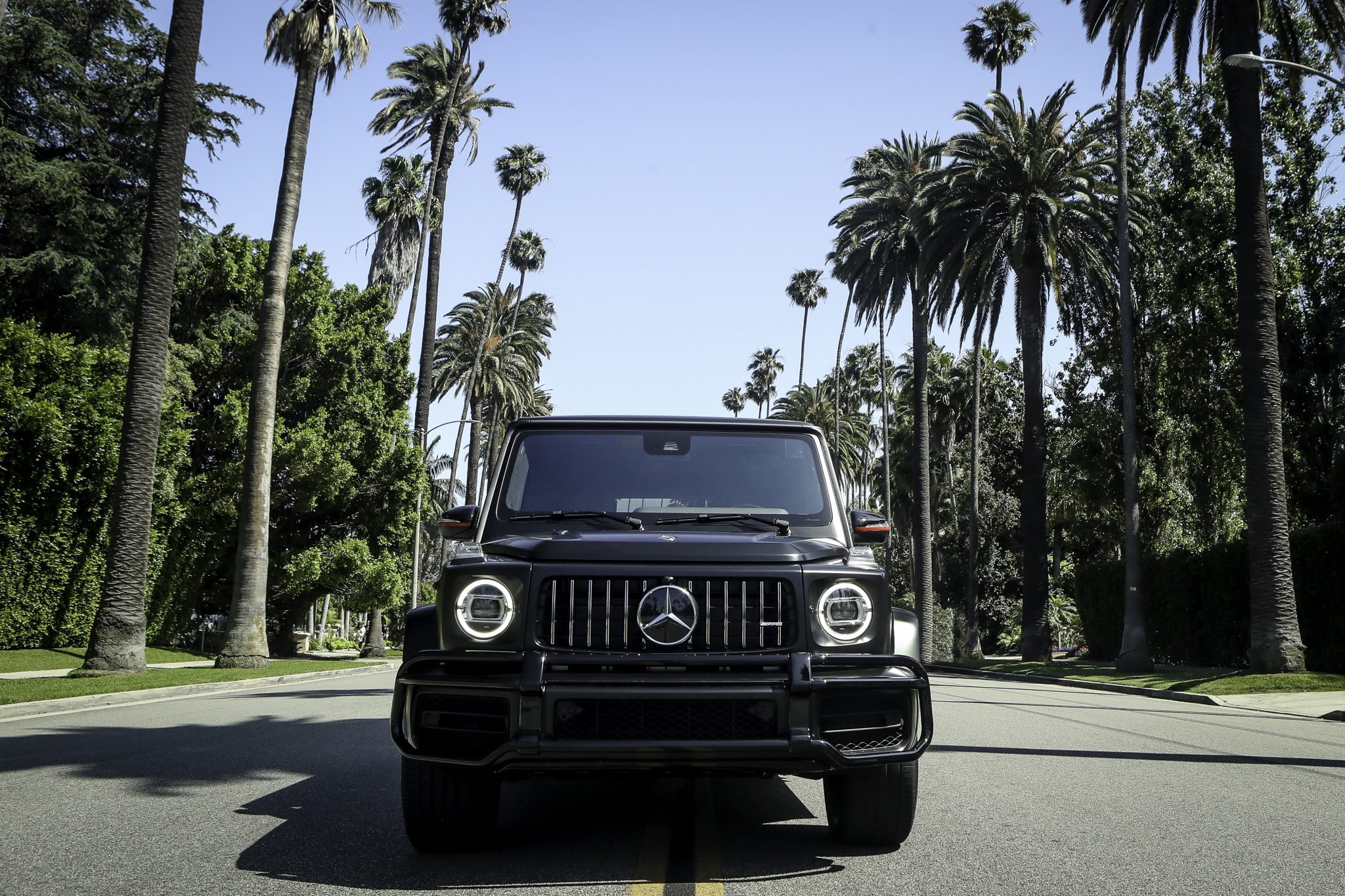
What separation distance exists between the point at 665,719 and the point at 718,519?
1.33 metres

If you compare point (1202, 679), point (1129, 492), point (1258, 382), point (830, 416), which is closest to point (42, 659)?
point (1202, 679)

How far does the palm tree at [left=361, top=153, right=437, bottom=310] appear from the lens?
4341 centimetres

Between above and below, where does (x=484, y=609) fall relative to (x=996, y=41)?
below

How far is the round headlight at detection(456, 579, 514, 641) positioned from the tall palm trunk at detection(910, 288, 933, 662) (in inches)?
1480

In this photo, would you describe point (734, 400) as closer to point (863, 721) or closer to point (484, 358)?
point (484, 358)

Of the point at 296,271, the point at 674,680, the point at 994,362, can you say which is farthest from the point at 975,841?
the point at 994,362

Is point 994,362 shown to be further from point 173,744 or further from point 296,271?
point 173,744

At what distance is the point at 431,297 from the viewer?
4022 centimetres

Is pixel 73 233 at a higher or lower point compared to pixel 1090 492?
higher

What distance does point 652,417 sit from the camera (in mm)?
6500

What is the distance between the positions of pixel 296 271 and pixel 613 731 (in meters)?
31.0

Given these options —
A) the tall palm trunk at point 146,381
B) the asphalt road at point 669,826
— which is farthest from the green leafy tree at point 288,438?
the asphalt road at point 669,826

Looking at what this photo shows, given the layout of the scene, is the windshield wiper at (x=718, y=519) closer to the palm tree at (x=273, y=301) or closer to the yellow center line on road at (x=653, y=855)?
the yellow center line on road at (x=653, y=855)

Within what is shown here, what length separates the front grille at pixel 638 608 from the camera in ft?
16.0
